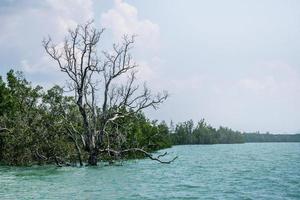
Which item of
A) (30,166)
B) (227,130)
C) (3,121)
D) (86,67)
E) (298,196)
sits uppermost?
(227,130)

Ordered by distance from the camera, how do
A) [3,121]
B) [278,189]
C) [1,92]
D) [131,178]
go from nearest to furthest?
[278,189] → [131,178] → [3,121] → [1,92]

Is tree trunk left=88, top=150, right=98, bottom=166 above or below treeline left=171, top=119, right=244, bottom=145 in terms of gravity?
below

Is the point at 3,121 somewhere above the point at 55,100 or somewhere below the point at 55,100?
below

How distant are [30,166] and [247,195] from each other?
21.5m

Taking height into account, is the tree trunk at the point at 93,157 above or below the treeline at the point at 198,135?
below

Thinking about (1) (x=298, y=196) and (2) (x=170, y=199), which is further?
(1) (x=298, y=196)

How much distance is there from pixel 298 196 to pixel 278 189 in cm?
236

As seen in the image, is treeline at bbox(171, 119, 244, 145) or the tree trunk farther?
treeline at bbox(171, 119, 244, 145)

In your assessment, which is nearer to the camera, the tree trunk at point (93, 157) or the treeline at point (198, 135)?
the tree trunk at point (93, 157)

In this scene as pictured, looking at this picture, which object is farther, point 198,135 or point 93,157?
point 198,135

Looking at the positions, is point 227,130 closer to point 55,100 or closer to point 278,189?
point 55,100

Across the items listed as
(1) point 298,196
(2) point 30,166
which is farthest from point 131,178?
(2) point 30,166

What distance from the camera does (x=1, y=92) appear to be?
4875 cm

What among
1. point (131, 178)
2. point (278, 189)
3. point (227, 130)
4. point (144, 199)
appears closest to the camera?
point (144, 199)
